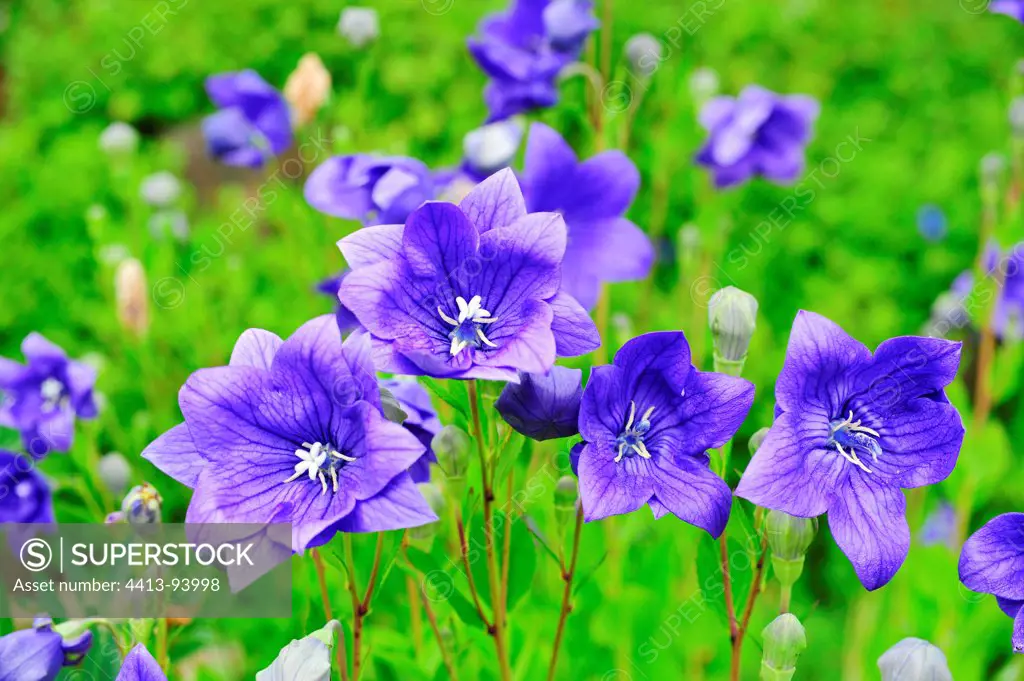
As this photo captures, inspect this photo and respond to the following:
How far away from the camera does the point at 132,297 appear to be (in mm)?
2623

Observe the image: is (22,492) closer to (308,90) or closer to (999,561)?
(308,90)

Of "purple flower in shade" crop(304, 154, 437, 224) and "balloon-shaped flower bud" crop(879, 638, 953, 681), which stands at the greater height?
"purple flower in shade" crop(304, 154, 437, 224)

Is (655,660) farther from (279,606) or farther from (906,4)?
(906,4)

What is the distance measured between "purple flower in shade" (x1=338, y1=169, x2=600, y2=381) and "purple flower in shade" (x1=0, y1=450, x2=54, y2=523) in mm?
923

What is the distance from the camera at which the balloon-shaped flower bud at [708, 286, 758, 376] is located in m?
1.25

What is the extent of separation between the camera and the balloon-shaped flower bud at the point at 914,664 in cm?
114

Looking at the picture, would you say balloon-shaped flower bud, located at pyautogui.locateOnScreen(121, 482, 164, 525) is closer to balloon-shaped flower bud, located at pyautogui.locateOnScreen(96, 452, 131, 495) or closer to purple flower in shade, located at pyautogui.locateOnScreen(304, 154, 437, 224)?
balloon-shaped flower bud, located at pyautogui.locateOnScreen(96, 452, 131, 495)

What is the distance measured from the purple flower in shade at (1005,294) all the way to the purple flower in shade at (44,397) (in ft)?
7.33

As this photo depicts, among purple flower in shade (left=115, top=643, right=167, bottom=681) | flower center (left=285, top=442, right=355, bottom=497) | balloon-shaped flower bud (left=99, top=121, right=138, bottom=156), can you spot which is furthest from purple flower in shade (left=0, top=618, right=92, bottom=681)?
balloon-shaped flower bud (left=99, top=121, right=138, bottom=156)

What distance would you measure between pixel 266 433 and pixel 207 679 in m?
0.91

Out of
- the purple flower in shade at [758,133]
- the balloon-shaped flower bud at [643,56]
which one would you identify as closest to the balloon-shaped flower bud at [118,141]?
the balloon-shaped flower bud at [643,56]

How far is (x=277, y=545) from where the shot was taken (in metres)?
1.13

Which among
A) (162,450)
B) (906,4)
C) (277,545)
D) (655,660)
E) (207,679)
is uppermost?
(906,4)

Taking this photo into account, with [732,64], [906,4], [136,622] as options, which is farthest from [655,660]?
[906,4]
